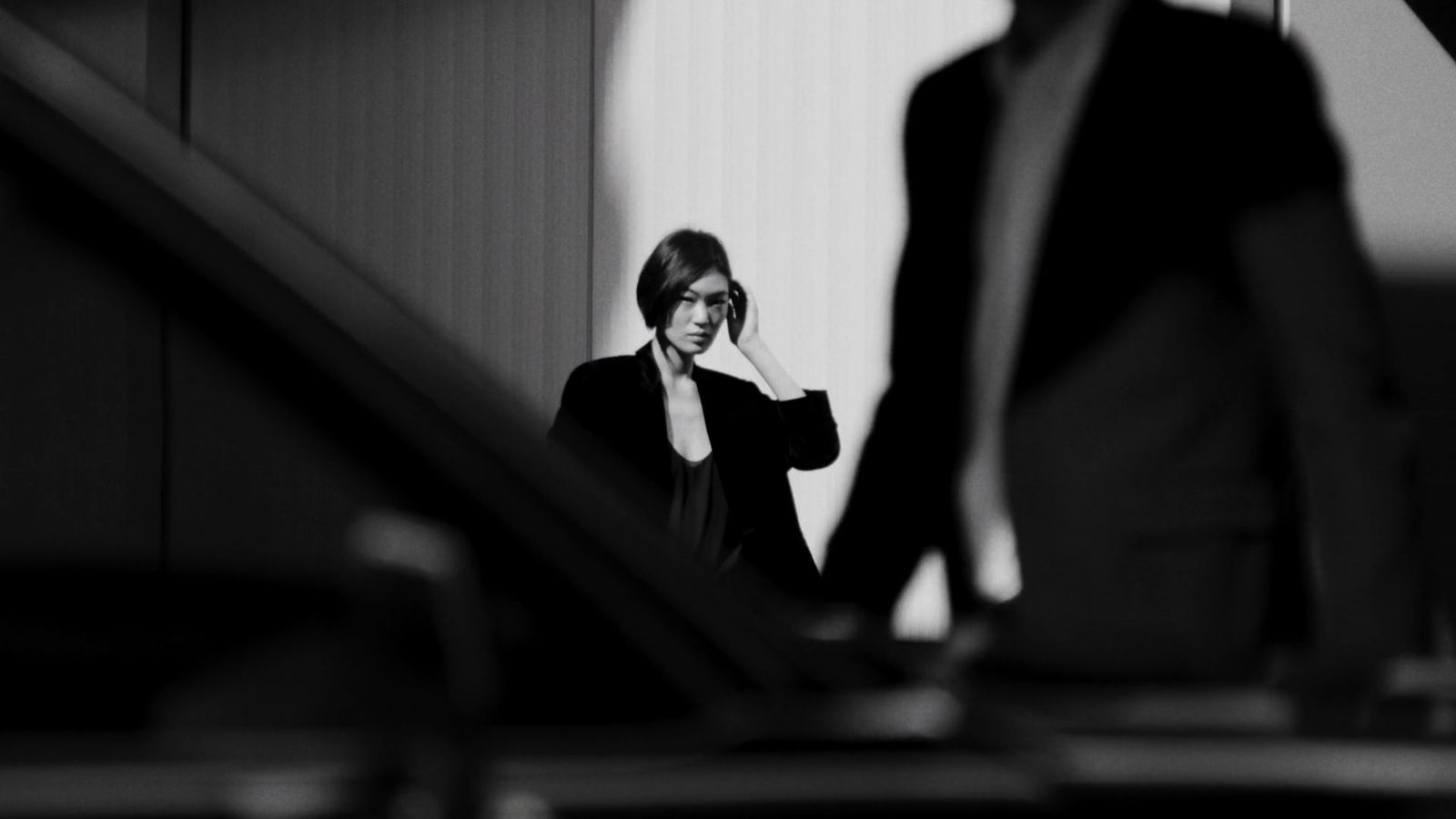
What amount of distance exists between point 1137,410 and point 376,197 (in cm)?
695

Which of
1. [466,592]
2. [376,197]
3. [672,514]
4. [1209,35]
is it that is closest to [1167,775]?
[466,592]

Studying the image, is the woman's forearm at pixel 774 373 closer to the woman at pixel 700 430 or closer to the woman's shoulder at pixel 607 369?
the woman at pixel 700 430

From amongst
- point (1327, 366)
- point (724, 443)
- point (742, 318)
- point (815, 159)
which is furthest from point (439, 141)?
point (1327, 366)

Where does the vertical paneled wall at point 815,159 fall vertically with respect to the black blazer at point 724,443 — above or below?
above

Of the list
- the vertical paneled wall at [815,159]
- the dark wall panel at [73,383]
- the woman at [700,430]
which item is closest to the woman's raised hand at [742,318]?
the woman at [700,430]

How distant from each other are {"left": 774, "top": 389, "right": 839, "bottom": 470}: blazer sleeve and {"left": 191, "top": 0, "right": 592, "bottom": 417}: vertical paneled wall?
2841 mm

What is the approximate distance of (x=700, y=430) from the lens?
5355 millimetres

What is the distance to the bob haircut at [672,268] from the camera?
5.58 metres

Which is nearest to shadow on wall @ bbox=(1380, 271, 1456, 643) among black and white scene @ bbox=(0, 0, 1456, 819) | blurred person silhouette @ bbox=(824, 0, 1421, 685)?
black and white scene @ bbox=(0, 0, 1456, 819)

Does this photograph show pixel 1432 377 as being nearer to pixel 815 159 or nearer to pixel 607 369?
pixel 815 159

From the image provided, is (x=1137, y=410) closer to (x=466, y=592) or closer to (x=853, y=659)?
(x=853, y=659)

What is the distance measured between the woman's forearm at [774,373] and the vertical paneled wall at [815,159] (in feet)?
5.93

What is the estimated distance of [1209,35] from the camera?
2324mm

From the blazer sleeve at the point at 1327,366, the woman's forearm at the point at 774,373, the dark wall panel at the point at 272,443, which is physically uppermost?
the woman's forearm at the point at 774,373
